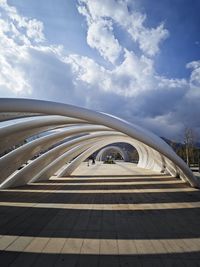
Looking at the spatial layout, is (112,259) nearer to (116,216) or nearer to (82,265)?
(82,265)

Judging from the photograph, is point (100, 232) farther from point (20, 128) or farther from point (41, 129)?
point (41, 129)

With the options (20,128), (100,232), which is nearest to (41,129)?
(20,128)

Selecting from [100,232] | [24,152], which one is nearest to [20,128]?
[24,152]

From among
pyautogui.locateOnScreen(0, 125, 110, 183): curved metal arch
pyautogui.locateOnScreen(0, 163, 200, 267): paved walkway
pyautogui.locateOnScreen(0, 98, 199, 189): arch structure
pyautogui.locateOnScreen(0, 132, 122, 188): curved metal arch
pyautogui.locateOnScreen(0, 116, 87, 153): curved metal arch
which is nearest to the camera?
pyautogui.locateOnScreen(0, 163, 200, 267): paved walkway

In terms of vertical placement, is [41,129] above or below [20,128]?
above

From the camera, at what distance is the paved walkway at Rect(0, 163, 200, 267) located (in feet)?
14.5

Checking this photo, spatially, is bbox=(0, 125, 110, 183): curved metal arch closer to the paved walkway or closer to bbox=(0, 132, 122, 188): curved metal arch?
bbox=(0, 132, 122, 188): curved metal arch

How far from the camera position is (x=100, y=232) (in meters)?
5.98

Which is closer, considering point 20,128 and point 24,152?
point 20,128

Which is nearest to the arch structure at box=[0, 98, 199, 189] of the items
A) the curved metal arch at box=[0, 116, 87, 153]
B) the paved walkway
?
the curved metal arch at box=[0, 116, 87, 153]

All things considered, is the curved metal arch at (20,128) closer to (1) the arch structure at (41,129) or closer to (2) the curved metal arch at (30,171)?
(1) the arch structure at (41,129)

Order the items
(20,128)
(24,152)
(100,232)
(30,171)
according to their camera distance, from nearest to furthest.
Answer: (100,232) → (20,128) → (24,152) → (30,171)

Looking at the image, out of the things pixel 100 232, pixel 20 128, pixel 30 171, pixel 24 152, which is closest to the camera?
pixel 100 232

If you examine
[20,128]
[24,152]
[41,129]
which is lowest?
[24,152]
